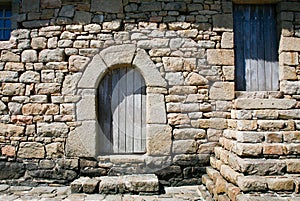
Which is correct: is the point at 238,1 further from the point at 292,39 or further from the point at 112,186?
the point at 112,186

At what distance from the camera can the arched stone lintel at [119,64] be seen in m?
3.89

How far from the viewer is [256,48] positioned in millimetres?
4133

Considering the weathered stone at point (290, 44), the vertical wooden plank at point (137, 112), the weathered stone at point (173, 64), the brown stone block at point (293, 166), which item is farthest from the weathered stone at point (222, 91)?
the brown stone block at point (293, 166)

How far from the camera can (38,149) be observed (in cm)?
386

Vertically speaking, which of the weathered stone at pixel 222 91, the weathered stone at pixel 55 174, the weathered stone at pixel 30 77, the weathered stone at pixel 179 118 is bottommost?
the weathered stone at pixel 55 174

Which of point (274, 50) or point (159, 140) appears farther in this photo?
point (274, 50)

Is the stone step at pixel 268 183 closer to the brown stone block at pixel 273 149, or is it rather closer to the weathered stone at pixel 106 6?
the brown stone block at pixel 273 149

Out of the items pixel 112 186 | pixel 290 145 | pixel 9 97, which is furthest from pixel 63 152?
pixel 290 145

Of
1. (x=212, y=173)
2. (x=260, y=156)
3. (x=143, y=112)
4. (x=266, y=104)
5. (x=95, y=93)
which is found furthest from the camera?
(x=143, y=112)

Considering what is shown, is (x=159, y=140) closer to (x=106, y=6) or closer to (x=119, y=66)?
(x=119, y=66)

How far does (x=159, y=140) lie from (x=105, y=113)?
0.99 meters

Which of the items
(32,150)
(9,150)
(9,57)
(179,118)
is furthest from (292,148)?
(9,57)

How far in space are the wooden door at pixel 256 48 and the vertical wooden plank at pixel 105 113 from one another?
2.13 meters

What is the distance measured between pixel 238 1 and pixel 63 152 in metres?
3.74
